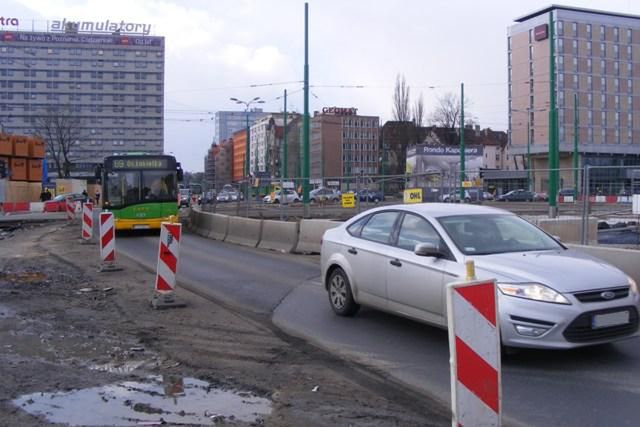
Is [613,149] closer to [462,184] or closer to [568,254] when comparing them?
[462,184]

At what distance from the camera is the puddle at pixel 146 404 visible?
15.6 feet

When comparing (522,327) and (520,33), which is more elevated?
(520,33)

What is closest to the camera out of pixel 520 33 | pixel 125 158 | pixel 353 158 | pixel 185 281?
pixel 185 281

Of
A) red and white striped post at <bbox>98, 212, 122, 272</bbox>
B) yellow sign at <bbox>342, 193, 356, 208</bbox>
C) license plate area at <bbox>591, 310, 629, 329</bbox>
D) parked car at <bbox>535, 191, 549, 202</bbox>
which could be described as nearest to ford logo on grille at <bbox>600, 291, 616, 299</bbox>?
license plate area at <bbox>591, 310, 629, 329</bbox>

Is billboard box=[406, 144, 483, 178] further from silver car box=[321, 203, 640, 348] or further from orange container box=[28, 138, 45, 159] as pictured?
silver car box=[321, 203, 640, 348]

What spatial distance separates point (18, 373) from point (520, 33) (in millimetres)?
93947

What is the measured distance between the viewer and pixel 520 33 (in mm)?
90750

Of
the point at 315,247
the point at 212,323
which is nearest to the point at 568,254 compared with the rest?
the point at 212,323

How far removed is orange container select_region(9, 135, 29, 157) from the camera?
54656 mm

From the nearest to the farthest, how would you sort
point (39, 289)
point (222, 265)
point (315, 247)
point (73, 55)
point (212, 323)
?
point (212, 323), point (39, 289), point (222, 265), point (315, 247), point (73, 55)

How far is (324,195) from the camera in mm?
33594

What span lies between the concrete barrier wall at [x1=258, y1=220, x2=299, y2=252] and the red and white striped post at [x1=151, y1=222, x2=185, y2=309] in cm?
816

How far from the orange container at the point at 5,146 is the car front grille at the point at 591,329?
54982mm

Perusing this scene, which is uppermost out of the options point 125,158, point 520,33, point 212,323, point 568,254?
point 520,33
